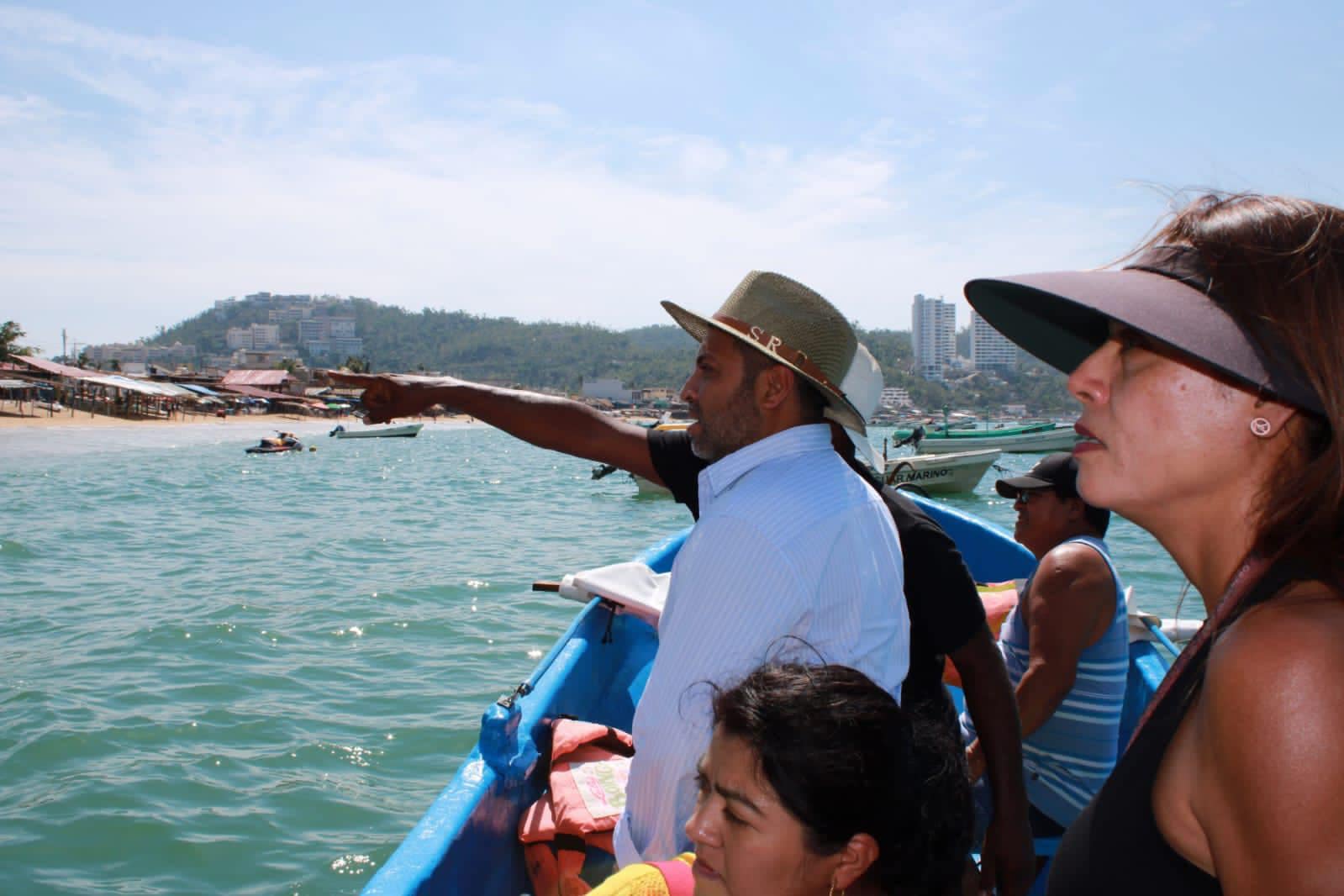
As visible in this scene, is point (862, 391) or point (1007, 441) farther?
point (1007, 441)

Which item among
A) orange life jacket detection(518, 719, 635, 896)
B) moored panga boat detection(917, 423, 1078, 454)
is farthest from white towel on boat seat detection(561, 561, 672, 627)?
moored panga boat detection(917, 423, 1078, 454)

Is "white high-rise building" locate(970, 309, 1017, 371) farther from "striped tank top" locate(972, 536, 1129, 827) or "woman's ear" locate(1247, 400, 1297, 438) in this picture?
"woman's ear" locate(1247, 400, 1297, 438)

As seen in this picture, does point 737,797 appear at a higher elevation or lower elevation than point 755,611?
lower

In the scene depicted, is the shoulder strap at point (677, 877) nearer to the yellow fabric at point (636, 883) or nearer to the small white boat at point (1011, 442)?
the yellow fabric at point (636, 883)

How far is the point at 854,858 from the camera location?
1.46 meters

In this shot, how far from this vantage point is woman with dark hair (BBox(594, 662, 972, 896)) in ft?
4.79

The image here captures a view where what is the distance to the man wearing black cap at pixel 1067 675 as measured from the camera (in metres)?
2.76

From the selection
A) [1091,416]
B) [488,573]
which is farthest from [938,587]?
[488,573]

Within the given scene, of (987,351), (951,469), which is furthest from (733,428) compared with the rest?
(987,351)

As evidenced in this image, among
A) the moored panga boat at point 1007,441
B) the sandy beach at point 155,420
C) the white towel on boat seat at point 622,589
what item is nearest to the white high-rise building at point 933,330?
the sandy beach at point 155,420

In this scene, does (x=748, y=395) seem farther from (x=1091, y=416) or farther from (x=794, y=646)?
(x=1091, y=416)

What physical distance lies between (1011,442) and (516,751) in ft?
126

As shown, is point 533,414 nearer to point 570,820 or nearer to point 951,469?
point 570,820

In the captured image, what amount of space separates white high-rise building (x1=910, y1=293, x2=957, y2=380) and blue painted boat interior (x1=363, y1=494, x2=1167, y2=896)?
152641mm
